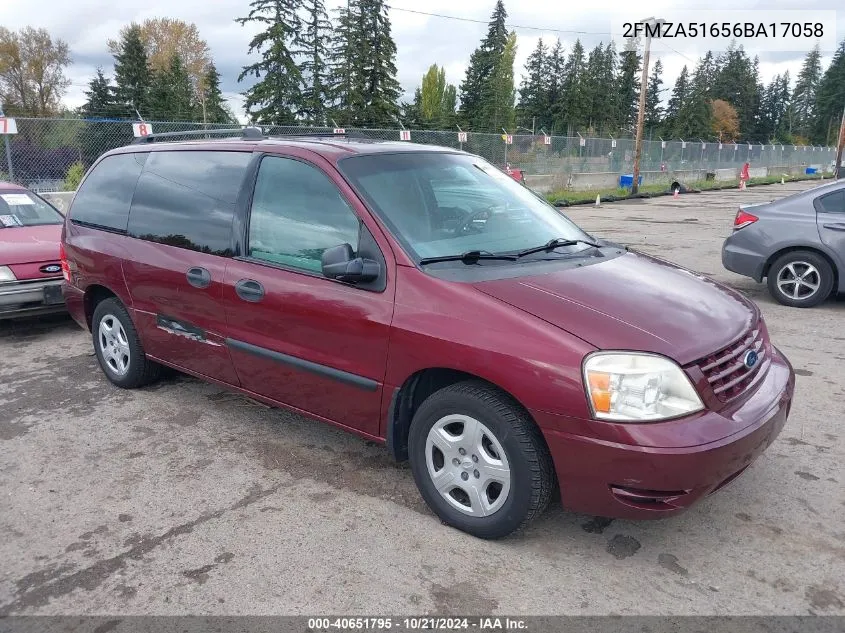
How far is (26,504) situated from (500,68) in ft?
232

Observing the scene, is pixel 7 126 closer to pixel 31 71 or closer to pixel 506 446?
pixel 506 446

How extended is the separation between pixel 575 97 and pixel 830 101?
145ft

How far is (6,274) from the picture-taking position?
20.0ft

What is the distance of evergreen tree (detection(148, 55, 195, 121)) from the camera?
53.5 meters

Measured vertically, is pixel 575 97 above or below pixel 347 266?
above

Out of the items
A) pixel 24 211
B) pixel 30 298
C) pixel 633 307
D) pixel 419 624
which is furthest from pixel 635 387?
pixel 24 211

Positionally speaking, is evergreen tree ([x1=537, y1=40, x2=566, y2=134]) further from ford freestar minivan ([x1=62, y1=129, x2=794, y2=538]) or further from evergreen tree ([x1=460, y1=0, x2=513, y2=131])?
ford freestar minivan ([x1=62, y1=129, x2=794, y2=538])

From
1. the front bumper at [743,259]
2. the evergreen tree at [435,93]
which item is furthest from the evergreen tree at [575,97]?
the front bumper at [743,259]

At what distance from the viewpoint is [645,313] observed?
289cm

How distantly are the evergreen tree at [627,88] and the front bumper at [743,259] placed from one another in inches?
3128

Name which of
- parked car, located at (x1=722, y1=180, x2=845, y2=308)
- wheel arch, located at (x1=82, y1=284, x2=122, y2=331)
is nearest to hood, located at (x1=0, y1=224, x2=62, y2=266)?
wheel arch, located at (x1=82, y1=284, x2=122, y2=331)

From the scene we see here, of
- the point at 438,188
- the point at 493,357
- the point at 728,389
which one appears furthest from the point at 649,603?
the point at 438,188

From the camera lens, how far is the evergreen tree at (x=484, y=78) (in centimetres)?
6788

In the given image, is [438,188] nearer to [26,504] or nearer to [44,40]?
[26,504]
